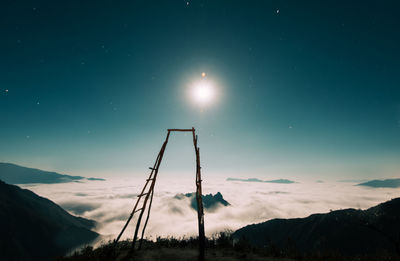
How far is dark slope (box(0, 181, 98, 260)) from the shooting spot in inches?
3740

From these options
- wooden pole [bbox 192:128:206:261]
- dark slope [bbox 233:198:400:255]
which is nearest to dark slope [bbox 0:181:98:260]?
dark slope [bbox 233:198:400:255]

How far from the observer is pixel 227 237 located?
13.5m

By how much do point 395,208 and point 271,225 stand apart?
173 ft

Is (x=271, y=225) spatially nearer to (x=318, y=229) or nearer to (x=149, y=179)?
(x=318, y=229)

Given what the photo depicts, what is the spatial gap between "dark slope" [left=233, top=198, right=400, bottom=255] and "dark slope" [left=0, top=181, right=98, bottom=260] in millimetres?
114722

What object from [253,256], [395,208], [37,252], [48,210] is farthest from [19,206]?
[395,208]

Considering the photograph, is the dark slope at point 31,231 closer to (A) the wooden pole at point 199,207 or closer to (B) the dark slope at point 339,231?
(B) the dark slope at point 339,231

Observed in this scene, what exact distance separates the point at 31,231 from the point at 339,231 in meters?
163

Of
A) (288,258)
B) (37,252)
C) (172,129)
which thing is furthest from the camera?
(37,252)

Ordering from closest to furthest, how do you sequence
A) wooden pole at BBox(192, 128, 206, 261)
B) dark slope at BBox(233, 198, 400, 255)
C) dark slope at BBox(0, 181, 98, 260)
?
1. wooden pole at BBox(192, 128, 206, 261)
2. dark slope at BBox(233, 198, 400, 255)
3. dark slope at BBox(0, 181, 98, 260)

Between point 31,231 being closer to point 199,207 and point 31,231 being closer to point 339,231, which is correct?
point 199,207

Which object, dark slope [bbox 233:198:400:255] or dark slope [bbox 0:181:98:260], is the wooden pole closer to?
dark slope [bbox 233:198:400:255]

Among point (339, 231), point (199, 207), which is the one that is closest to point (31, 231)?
point (199, 207)

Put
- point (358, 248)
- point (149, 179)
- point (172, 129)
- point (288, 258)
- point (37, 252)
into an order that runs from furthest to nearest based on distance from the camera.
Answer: point (37, 252) < point (358, 248) < point (172, 129) < point (149, 179) < point (288, 258)
